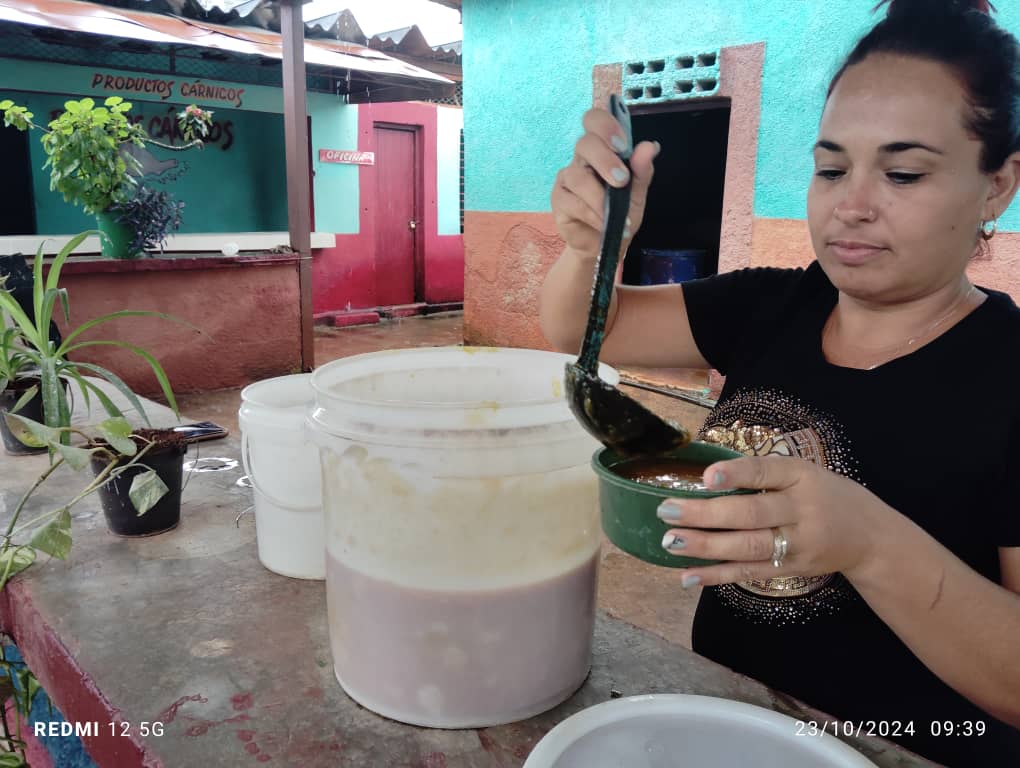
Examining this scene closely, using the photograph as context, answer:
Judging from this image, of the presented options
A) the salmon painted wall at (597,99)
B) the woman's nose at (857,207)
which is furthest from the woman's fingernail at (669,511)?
the salmon painted wall at (597,99)

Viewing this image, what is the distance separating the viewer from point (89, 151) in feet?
15.3

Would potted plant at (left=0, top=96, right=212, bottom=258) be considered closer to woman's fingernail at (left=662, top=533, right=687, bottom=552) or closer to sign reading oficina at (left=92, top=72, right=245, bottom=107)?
sign reading oficina at (left=92, top=72, right=245, bottom=107)

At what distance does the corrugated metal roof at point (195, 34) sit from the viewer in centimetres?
563

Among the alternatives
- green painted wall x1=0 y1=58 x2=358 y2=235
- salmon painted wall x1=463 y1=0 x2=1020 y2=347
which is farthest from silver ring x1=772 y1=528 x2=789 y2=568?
green painted wall x1=0 y1=58 x2=358 y2=235

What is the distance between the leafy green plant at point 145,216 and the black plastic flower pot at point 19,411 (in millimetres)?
3381

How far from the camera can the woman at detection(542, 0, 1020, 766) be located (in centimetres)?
96

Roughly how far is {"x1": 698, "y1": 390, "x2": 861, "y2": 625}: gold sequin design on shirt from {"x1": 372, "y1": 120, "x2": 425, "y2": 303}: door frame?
9190mm

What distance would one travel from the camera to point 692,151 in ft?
21.4

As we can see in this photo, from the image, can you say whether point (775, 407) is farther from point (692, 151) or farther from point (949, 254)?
point (692, 151)

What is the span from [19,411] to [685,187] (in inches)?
228

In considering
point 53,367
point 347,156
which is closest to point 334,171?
point 347,156

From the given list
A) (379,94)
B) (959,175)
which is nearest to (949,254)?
(959,175)
